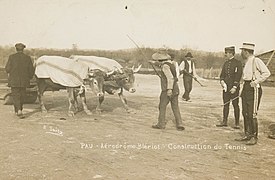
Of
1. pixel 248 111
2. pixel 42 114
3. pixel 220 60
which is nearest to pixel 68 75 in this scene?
pixel 42 114

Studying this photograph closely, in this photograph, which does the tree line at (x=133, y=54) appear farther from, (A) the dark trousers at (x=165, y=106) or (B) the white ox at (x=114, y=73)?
(A) the dark trousers at (x=165, y=106)

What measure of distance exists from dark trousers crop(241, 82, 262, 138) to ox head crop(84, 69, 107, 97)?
914 mm

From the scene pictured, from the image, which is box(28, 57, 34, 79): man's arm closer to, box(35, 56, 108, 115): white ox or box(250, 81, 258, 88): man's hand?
box(35, 56, 108, 115): white ox

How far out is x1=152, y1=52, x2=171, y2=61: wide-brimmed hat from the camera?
7.46ft

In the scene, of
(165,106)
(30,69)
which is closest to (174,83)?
(165,106)

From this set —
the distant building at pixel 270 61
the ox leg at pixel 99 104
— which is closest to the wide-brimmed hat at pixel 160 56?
the ox leg at pixel 99 104

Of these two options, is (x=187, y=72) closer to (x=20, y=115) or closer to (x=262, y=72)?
(x=262, y=72)

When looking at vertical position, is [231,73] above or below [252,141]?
above

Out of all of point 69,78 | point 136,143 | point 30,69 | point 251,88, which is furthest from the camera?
point 69,78

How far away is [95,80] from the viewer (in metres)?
2.59

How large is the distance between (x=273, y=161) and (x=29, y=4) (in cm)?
169

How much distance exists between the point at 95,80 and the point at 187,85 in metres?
0.66

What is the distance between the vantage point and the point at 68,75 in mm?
2527

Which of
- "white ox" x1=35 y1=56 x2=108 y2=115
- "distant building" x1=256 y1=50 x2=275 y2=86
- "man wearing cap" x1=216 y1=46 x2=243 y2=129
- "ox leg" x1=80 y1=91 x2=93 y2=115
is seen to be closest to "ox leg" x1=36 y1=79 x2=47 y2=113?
"white ox" x1=35 y1=56 x2=108 y2=115
